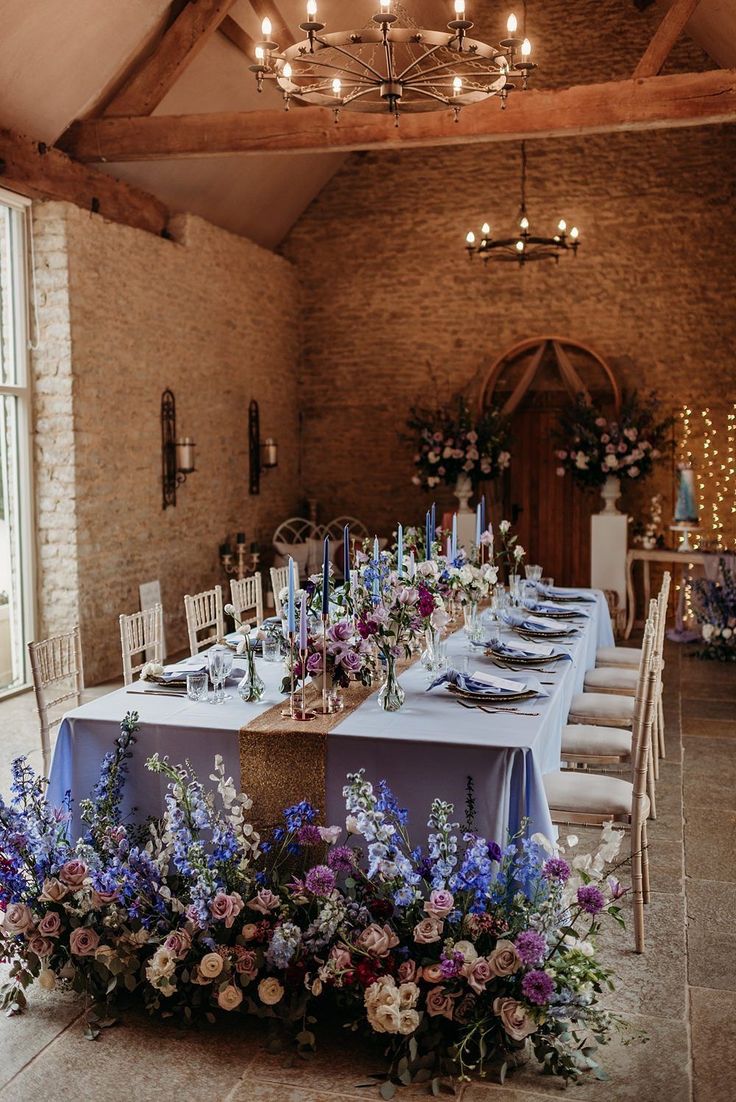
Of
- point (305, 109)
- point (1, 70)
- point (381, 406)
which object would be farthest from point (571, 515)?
point (1, 70)

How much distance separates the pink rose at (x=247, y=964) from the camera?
2947 mm

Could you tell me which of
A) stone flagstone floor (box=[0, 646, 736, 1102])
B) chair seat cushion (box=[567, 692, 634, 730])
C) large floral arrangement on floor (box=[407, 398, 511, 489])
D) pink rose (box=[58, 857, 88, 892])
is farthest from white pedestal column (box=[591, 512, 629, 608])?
pink rose (box=[58, 857, 88, 892])

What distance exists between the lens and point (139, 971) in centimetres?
310

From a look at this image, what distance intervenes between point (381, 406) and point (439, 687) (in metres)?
7.65

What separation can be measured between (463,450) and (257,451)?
6.68 ft

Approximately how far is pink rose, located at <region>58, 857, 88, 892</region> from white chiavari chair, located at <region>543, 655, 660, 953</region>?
1.55 metres

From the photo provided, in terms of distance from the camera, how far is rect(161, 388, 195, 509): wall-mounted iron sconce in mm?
8422

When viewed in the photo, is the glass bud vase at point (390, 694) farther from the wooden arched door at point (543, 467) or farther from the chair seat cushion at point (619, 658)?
the wooden arched door at point (543, 467)

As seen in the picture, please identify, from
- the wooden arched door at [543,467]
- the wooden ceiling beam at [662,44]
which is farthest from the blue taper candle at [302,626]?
the wooden arched door at [543,467]

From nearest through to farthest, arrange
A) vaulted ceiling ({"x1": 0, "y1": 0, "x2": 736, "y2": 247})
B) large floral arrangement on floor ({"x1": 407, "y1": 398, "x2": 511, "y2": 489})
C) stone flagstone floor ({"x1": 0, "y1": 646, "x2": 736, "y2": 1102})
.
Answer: stone flagstone floor ({"x1": 0, "y1": 646, "x2": 736, "y2": 1102})
vaulted ceiling ({"x1": 0, "y1": 0, "x2": 736, "y2": 247})
large floral arrangement on floor ({"x1": 407, "y1": 398, "x2": 511, "y2": 489})

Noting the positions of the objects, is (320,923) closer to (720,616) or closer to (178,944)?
(178,944)

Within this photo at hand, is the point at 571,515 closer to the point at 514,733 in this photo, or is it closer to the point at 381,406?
the point at 381,406

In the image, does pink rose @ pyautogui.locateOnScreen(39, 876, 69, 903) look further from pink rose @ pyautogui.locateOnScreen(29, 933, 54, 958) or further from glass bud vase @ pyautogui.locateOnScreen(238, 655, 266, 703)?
glass bud vase @ pyautogui.locateOnScreen(238, 655, 266, 703)

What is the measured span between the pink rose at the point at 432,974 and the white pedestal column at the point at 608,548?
7.04 m
